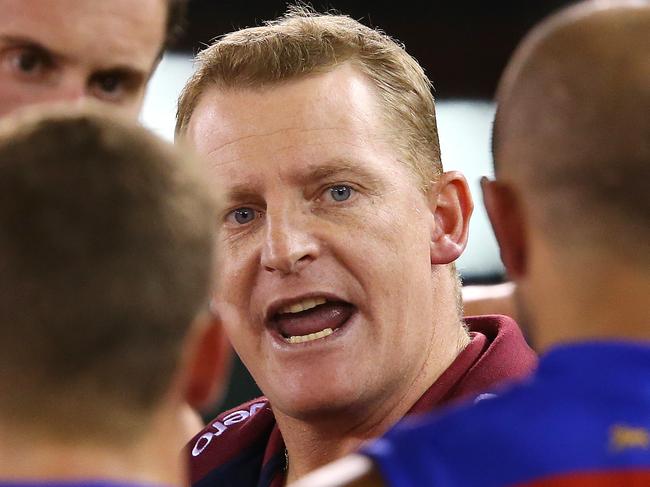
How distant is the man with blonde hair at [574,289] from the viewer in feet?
4.42

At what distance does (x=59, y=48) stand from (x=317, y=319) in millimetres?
731

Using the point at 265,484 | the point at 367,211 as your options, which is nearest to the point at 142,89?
the point at 367,211

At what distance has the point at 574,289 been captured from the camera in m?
1.41

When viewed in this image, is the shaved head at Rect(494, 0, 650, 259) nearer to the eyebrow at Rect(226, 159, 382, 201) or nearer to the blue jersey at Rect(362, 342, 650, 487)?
the blue jersey at Rect(362, 342, 650, 487)

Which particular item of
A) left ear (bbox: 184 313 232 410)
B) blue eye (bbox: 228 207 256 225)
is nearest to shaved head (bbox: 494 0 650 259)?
left ear (bbox: 184 313 232 410)

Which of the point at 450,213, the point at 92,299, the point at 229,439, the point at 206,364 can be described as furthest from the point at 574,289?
the point at 229,439

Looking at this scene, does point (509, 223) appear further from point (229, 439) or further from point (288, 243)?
point (229, 439)

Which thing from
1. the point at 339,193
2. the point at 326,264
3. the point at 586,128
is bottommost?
the point at 326,264

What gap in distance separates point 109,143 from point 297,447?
4.32ft

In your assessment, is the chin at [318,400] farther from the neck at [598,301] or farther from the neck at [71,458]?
the neck at [71,458]

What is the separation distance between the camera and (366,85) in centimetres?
254

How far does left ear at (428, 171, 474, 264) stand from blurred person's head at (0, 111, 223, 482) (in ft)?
4.21

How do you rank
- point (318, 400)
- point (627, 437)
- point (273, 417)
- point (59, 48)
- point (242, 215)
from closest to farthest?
point (627, 437)
point (59, 48)
point (318, 400)
point (242, 215)
point (273, 417)

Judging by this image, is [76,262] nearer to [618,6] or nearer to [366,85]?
[618,6]
